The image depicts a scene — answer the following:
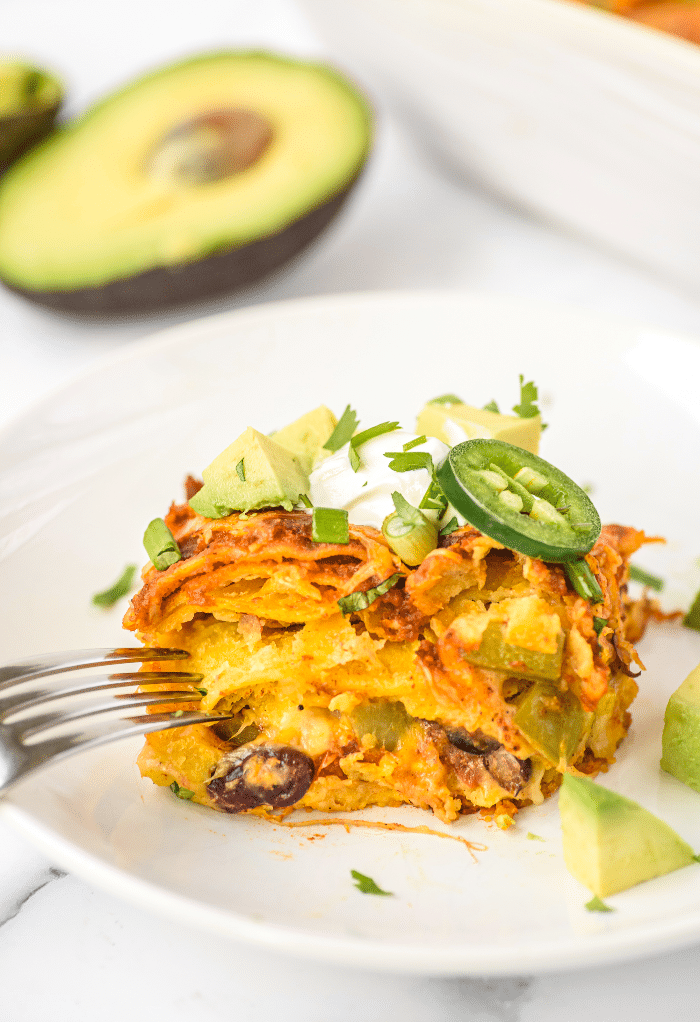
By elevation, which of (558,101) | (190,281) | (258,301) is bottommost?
(258,301)

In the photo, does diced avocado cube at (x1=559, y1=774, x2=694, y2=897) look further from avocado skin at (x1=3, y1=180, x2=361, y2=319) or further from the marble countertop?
avocado skin at (x1=3, y1=180, x2=361, y2=319)

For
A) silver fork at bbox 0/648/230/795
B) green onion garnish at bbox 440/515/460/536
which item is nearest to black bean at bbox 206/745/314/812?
silver fork at bbox 0/648/230/795

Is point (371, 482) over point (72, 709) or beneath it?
over

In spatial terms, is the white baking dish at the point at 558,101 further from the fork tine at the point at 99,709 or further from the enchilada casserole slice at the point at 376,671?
the fork tine at the point at 99,709

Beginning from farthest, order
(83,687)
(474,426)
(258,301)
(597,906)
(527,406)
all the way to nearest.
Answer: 1. (258,301)
2. (527,406)
3. (474,426)
4. (83,687)
5. (597,906)

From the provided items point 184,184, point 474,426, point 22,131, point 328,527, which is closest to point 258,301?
point 184,184

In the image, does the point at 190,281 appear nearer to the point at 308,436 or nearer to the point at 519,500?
the point at 308,436

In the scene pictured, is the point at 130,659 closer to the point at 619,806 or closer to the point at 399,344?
the point at 619,806
